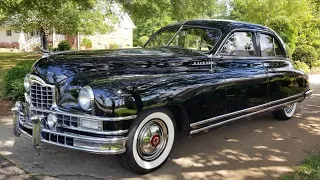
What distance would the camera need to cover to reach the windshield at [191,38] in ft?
15.6

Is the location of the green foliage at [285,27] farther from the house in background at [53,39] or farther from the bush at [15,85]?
the house in background at [53,39]

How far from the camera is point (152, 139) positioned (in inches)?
146

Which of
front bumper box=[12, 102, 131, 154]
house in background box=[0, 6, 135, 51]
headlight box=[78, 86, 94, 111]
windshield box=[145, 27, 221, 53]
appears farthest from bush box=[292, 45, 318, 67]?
house in background box=[0, 6, 135, 51]

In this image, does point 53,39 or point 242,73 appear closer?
point 242,73

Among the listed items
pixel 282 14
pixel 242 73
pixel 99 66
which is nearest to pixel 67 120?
pixel 99 66

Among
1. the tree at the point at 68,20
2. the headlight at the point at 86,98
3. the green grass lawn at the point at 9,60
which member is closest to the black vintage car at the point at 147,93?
the headlight at the point at 86,98

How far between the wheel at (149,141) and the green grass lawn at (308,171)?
→ 4.64ft

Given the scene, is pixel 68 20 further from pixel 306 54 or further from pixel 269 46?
pixel 269 46

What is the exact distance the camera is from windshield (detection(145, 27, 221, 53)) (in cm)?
476

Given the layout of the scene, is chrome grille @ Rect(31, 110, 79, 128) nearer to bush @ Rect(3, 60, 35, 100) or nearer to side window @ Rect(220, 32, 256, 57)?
side window @ Rect(220, 32, 256, 57)

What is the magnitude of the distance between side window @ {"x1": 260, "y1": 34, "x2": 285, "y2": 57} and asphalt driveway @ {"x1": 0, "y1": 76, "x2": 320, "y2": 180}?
4.51ft

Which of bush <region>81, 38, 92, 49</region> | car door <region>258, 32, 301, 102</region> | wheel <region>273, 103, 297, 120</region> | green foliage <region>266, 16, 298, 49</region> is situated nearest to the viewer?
car door <region>258, 32, 301, 102</region>

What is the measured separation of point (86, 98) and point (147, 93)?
25.6 inches

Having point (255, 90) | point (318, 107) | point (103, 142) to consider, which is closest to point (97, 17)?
point (318, 107)
